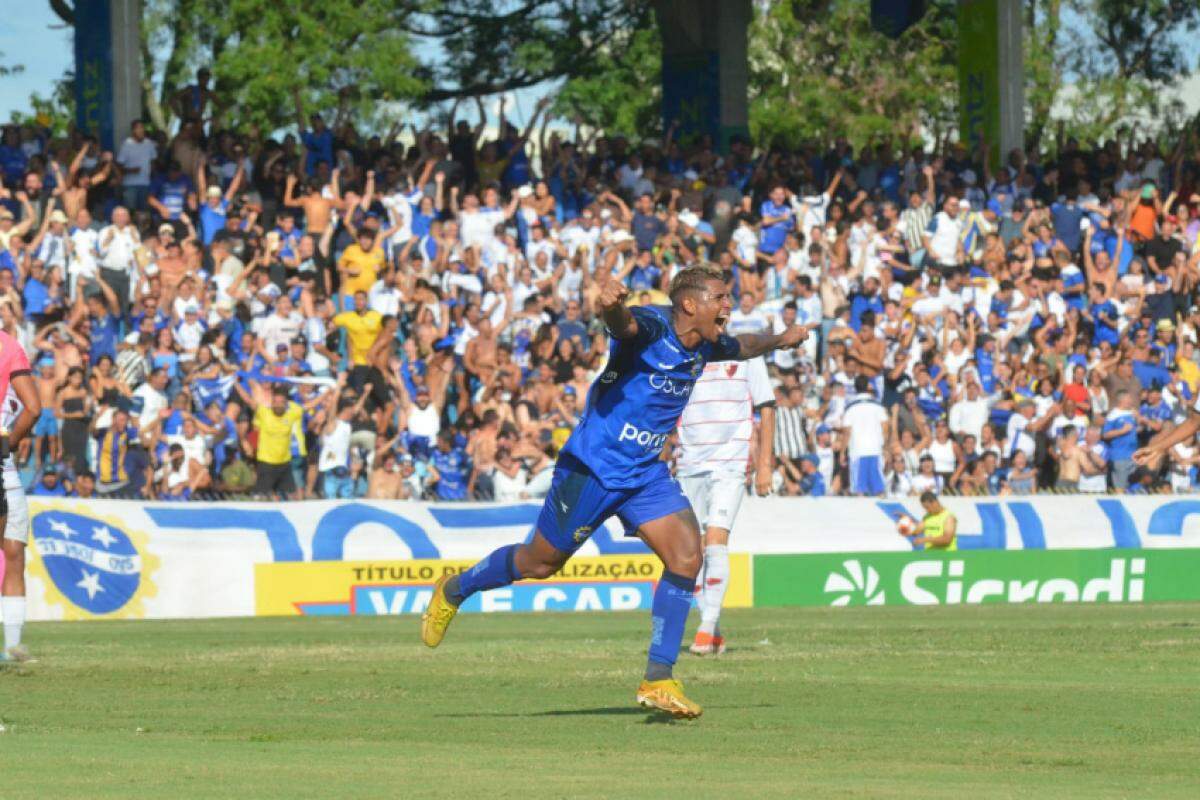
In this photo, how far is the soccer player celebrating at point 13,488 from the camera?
40.0 ft

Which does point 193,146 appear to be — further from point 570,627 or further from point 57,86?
point 57,86

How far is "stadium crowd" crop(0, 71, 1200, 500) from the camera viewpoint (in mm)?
24172

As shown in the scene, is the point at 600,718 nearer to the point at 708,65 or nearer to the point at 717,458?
the point at 717,458

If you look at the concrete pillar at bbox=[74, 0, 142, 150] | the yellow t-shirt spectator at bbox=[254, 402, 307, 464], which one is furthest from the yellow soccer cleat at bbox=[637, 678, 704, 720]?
the concrete pillar at bbox=[74, 0, 142, 150]

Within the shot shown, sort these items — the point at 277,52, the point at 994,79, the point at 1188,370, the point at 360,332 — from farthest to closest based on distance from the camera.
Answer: the point at 277,52 < the point at 994,79 < the point at 1188,370 < the point at 360,332

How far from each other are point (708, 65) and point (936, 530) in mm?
18196

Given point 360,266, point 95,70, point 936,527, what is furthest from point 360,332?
point 95,70

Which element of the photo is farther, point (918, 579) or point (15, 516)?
point (918, 579)

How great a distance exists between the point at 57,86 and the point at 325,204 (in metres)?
27.7

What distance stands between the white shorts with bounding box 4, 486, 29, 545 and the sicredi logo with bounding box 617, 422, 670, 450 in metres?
4.98

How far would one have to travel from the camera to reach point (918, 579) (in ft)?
74.7

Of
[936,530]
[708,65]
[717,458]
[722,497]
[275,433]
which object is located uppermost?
[708,65]

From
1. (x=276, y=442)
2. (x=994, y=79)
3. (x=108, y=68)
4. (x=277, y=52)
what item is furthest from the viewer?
(x=277, y=52)

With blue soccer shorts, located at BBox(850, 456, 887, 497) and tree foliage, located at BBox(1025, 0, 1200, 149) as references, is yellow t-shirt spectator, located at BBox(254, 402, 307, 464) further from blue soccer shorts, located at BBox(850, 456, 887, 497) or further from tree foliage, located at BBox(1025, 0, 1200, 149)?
tree foliage, located at BBox(1025, 0, 1200, 149)
